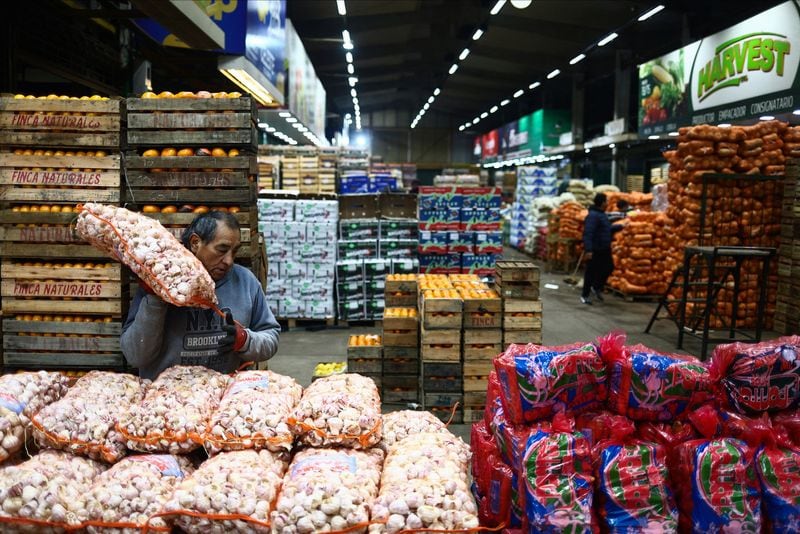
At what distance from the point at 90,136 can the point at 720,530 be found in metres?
4.04

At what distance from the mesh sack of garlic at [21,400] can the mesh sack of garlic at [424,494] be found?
1.28 metres

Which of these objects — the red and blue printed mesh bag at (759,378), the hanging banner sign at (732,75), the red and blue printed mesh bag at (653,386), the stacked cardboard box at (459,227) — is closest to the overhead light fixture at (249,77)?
the stacked cardboard box at (459,227)

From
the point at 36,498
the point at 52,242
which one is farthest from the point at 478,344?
the point at 36,498

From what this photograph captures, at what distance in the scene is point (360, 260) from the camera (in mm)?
11203

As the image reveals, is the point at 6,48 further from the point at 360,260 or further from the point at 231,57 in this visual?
the point at 360,260

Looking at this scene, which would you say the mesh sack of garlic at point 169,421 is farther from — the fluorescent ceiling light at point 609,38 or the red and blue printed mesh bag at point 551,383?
the fluorescent ceiling light at point 609,38

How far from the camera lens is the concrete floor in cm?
891

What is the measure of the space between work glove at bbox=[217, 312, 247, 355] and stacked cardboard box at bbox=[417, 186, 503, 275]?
27.5 ft

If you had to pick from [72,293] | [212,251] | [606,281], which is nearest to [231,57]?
[72,293]

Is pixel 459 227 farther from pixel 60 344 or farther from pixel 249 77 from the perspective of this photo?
pixel 60 344

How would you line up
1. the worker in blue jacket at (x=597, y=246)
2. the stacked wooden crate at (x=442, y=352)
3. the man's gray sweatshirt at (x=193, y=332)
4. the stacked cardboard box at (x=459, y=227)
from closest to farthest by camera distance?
the man's gray sweatshirt at (x=193, y=332), the stacked wooden crate at (x=442, y=352), the stacked cardboard box at (x=459, y=227), the worker in blue jacket at (x=597, y=246)

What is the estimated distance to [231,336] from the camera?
3072 millimetres

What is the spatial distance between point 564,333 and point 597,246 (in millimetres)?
3289

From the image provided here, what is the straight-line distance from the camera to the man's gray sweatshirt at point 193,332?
2938 millimetres
